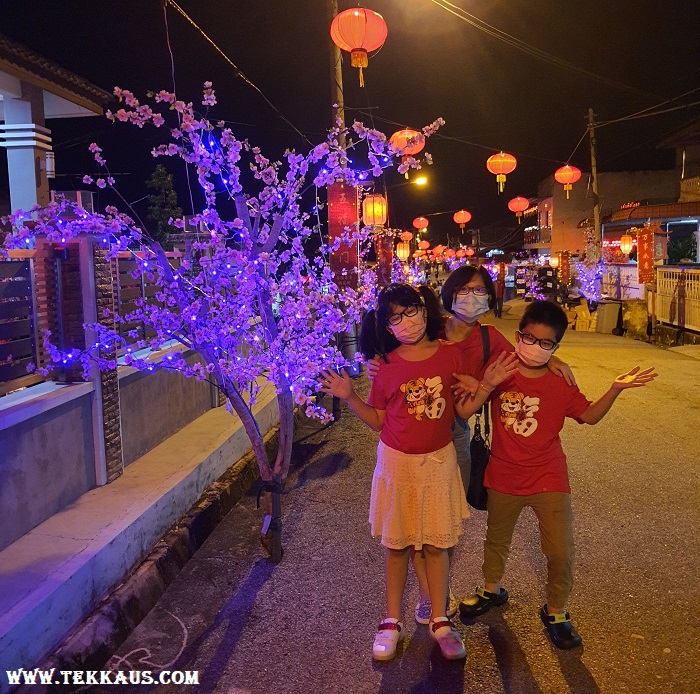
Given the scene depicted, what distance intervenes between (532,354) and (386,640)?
5.64 ft

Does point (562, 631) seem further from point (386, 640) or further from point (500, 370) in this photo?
point (500, 370)

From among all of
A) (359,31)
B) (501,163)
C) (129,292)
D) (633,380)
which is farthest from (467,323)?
(501,163)

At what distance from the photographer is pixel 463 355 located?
3.62 m

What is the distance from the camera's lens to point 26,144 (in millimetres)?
9742

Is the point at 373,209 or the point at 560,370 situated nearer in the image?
the point at 560,370

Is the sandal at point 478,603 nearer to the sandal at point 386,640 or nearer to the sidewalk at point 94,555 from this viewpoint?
the sandal at point 386,640

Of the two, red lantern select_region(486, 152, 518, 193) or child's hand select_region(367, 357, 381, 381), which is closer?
child's hand select_region(367, 357, 381, 381)

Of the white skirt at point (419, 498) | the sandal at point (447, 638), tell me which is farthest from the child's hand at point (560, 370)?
the sandal at point (447, 638)

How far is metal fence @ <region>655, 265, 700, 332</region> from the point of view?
51.3ft

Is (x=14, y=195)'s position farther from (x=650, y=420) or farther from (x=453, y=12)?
(x=650, y=420)

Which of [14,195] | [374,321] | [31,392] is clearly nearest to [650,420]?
[374,321]

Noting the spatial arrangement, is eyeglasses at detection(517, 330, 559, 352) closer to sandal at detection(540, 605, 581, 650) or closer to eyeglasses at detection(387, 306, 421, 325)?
eyeglasses at detection(387, 306, 421, 325)

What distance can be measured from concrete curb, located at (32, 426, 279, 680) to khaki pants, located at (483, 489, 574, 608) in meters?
2.26

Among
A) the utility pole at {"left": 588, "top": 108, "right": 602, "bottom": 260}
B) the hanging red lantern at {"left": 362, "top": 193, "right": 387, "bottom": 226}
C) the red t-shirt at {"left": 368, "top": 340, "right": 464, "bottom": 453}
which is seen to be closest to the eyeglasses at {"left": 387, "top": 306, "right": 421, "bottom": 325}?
the red t-shirt at {"left": 368, "top": 340, "right": 464, "bottom": 453}
